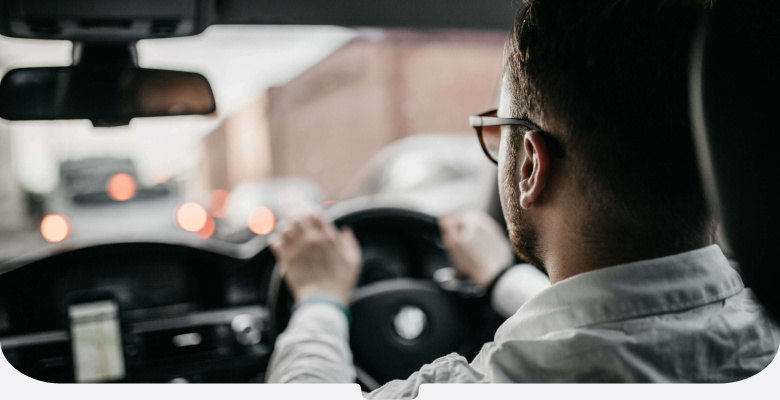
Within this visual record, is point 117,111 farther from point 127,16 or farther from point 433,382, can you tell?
point 433,382

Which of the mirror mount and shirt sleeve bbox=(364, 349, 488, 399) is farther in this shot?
the mirror mount

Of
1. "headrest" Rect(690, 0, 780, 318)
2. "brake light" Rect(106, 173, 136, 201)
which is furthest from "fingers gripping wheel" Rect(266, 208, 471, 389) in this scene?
"brake light" Rect(106, 173, 136, 201)

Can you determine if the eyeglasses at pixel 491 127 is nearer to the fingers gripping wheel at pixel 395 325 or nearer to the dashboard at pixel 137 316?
the fingers gripping wheel at pixel 395 325

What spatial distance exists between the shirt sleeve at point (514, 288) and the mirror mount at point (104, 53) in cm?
109

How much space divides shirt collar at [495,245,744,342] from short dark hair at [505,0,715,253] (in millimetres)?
37

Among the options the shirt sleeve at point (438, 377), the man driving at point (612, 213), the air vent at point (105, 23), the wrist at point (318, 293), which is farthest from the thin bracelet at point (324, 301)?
the air vent at point (105, 23)

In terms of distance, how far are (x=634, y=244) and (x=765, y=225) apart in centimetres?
20

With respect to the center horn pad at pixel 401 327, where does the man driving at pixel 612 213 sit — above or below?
above

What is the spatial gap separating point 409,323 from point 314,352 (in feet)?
1.33

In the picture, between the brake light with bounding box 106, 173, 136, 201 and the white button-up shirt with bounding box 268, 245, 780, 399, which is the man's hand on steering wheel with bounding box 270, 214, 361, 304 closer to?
the white button-up shirt with bounding box 268, 245, 780, 399

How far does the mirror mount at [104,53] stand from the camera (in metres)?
1.55

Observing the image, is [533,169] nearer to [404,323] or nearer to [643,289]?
[643,289]

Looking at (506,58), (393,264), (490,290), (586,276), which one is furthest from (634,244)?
(393,264)

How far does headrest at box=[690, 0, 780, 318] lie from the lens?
0.88m
